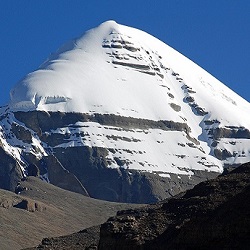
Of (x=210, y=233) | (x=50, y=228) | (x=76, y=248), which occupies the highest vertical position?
(x=210, y=233)

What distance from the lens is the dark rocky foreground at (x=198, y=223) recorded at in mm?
50312

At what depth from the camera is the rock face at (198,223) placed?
5031 centimetres

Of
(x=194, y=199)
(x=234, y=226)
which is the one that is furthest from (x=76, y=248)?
(x=234, y=226)

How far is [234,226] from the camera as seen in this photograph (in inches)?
1972

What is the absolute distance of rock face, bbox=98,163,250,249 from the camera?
165 ft

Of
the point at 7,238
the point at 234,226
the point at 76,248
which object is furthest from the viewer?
the point at 7,238

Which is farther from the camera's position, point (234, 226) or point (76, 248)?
point (76, 248)

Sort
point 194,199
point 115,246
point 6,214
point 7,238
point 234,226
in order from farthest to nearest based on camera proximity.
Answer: point 6,214, point 7,238, point 194,199, point 115,246, point 234,226

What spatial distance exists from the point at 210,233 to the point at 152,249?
3.35 meters

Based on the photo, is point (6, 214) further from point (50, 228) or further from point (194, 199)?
point (194, 199)

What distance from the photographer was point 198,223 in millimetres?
51750

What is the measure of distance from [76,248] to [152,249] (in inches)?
1026

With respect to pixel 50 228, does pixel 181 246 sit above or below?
above

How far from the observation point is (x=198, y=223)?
2037 inches
